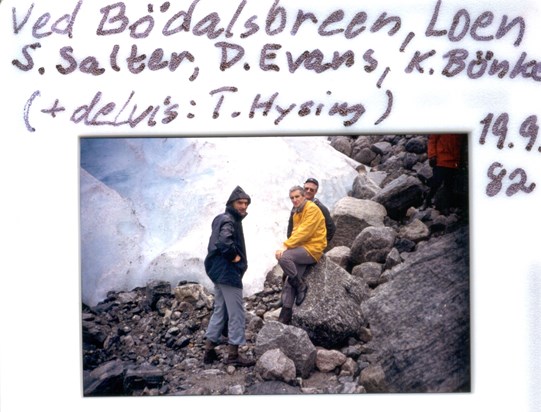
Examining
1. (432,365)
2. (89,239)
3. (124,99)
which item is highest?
(124,99)

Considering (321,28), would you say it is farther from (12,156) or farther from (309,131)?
(12,156)

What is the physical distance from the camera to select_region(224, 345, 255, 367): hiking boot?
23.7 ft

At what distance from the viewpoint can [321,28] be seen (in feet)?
23.3

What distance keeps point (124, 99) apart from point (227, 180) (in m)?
1.05

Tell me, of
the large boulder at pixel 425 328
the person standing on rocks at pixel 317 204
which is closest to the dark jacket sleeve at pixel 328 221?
the person standing on rocks at pixel 317 204

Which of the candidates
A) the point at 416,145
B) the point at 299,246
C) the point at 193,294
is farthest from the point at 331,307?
the point at 416,145

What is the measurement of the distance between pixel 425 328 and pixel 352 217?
3.51 ft

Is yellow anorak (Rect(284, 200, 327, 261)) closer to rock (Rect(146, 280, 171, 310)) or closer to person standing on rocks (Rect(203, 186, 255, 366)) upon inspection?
person standing on rocks (Rect(203, 186, 255, 366))

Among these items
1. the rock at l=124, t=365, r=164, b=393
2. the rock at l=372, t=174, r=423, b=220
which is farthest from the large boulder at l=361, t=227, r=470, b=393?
the rock at l=124, t=365, r=164, b=393

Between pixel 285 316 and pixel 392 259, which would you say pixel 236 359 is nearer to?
pixel 285 316

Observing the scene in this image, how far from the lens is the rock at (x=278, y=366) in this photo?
7.15 metres

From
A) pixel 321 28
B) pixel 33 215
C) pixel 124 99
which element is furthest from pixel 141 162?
pixel 321 28

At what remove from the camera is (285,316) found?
7.22 metres
